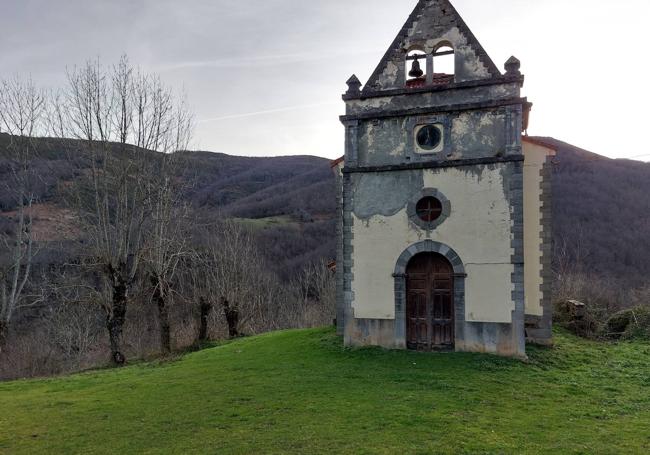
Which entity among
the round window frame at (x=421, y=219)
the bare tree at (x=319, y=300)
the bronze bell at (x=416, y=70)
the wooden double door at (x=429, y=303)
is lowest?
the bare tree at (x=319, y=300)

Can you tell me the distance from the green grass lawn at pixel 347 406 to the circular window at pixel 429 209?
150 inches

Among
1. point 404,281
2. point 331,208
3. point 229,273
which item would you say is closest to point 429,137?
point 404,281

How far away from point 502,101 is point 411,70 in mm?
3204

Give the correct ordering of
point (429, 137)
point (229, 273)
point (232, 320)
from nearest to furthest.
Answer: point (429, 137)
point (232, 320)
point (229, 273)

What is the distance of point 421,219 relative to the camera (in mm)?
14773

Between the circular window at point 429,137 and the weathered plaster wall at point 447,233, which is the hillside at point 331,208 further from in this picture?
the circular window at point 429,137

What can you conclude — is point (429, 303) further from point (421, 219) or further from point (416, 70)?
point (416, 70)

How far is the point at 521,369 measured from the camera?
41.9 ft

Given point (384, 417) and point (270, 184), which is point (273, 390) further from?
point (270, 184)

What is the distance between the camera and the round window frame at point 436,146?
14711 mm

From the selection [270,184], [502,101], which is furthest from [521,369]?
[270,184]

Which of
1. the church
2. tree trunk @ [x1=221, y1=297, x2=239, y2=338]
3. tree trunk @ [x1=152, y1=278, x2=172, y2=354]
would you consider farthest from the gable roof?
tree trunk @ [x1=221, y1=297, x2=239, y2=338]

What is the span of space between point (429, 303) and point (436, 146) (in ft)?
14.7

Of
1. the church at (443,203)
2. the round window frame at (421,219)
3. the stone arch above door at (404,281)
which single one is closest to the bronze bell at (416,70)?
the church at (443,203)
